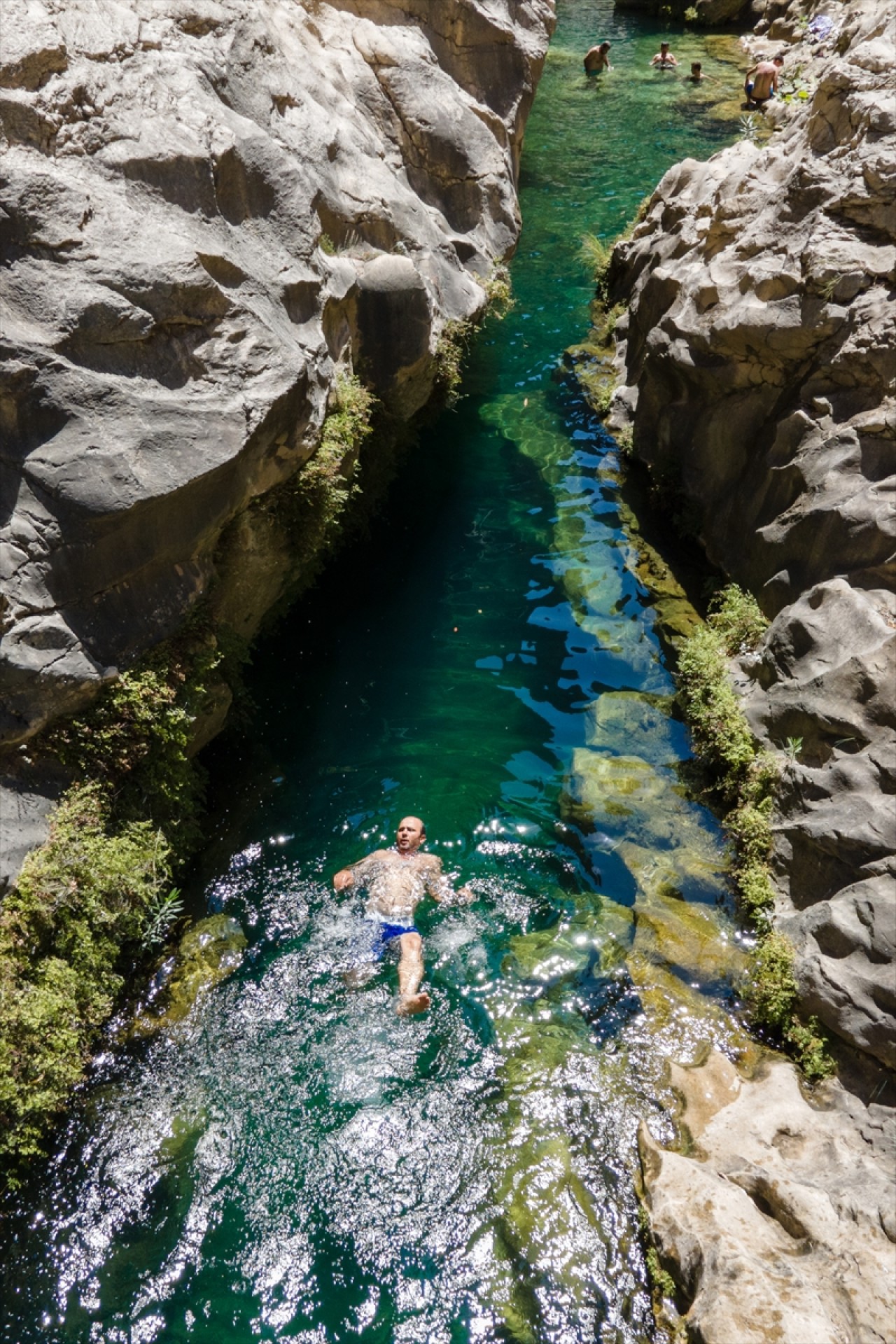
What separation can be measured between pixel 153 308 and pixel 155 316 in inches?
3.0

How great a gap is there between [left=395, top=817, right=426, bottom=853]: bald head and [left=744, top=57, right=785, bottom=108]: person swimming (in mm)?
28998

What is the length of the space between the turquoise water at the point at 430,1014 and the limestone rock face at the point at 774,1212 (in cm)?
41

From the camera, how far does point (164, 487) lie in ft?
28.0

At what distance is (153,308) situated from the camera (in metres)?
8.66

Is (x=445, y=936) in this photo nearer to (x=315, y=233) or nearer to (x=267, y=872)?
(x=267, y=872)

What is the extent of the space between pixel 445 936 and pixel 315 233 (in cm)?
836

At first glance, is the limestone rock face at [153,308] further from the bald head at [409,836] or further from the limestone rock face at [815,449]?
the limestone rock face at [815,449]

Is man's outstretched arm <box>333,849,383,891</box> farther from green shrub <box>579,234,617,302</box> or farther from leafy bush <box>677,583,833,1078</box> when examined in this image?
green shrub <box>579,234,617,302</box>

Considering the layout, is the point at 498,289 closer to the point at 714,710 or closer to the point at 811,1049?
the point at 714,710

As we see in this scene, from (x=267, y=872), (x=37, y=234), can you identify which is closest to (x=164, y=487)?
(x=37, y=234)

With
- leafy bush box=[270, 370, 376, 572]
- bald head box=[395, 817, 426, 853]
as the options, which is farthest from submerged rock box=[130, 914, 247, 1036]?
leafy bush box=[270, 370, 376, 572]

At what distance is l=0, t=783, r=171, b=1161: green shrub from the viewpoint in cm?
742

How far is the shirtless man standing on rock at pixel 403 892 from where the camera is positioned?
28.4 feet

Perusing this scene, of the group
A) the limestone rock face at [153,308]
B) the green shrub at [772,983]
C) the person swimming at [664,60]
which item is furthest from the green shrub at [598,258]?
the person swimming at [664,60]
